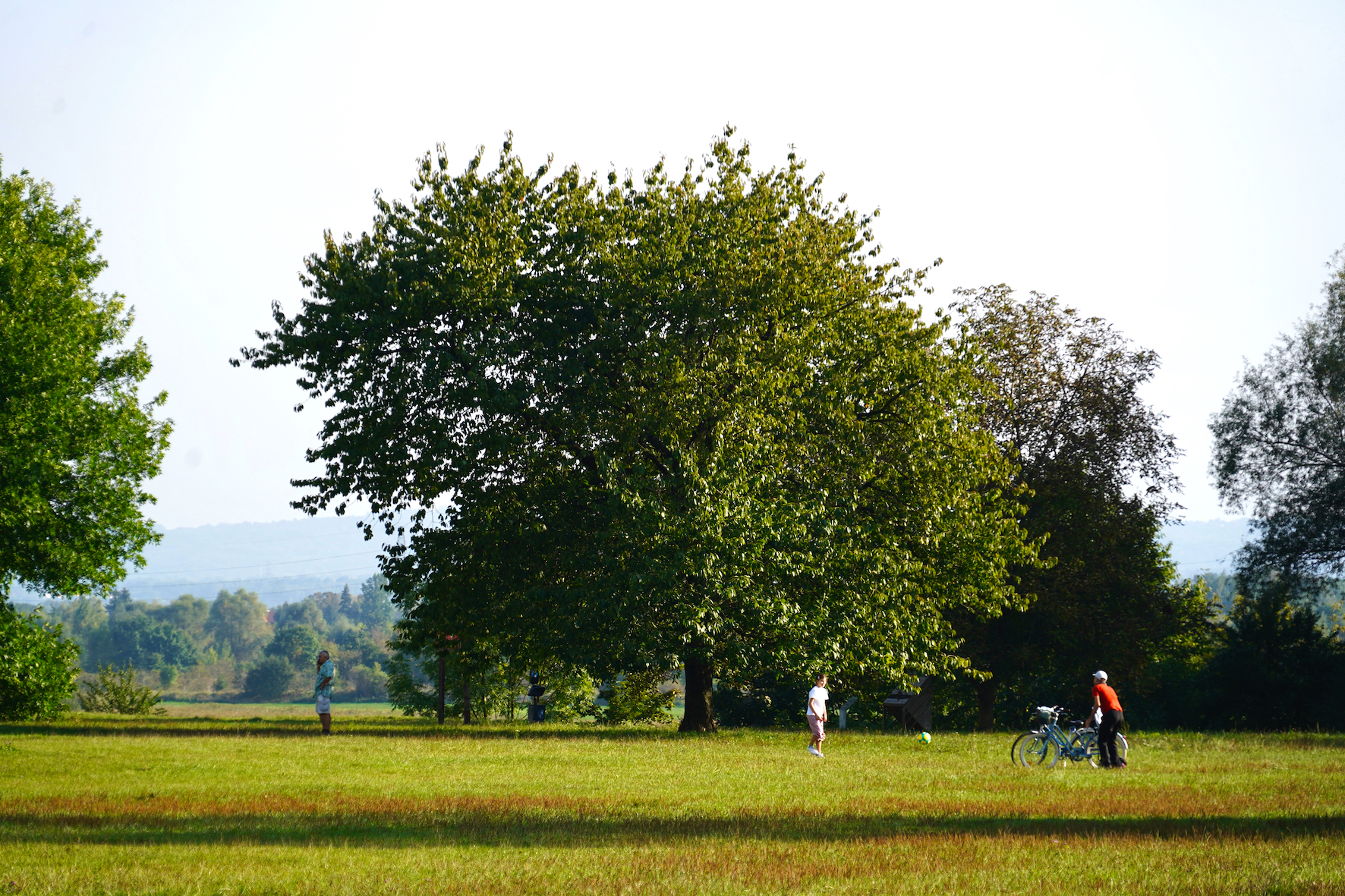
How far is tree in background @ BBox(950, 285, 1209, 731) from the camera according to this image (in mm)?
40469

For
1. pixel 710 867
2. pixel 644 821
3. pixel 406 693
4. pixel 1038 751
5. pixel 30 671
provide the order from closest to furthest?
pixel 710 867
pixel 644 821
pixel 1038 751
pixel 30 671
pixel 406 693

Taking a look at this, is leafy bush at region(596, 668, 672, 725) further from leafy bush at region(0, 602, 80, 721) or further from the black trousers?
the black trousers

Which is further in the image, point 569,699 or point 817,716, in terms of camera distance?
point 569,699

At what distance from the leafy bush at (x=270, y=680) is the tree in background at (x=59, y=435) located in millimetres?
141765

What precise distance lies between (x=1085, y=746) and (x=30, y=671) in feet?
97.2

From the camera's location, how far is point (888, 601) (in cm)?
2958

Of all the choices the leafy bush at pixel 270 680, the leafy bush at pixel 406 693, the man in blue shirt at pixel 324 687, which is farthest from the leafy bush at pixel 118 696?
the leafy bush at pixel 270 680

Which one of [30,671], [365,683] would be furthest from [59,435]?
[365,683]

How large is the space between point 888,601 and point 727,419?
22.1 feet

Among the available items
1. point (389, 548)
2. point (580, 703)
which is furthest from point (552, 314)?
point (580, 703)

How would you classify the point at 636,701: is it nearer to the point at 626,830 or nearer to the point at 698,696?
the point at 698,696

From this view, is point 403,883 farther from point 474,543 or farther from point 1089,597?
point 1089,597

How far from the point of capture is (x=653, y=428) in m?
27.7

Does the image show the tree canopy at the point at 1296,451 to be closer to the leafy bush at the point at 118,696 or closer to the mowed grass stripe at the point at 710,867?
the mowed grass stripe at the point at 710,867
